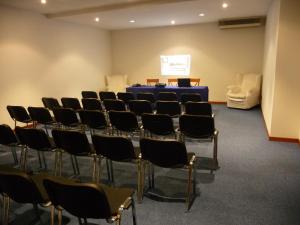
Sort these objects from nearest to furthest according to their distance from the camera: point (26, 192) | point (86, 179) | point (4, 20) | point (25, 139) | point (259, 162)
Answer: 1. point (26, 192)
2. point (25, 139)
3. point (86, 179)
4. point (259, 162)
5. point (4, 20)

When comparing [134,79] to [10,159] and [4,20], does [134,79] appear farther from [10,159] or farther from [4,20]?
[10,159]

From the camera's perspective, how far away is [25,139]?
3398 millimetres

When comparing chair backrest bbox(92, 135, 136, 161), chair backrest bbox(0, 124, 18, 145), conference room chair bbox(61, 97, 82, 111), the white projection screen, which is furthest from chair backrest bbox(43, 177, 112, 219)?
the white projection screen

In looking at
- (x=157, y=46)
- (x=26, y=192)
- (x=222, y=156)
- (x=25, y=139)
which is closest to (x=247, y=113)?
(x=222, y=156)

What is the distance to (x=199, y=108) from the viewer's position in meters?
4.91

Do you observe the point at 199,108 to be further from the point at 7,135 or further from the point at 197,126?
the point at 7,135

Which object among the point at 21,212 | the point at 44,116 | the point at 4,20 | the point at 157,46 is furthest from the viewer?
the point at 157,46

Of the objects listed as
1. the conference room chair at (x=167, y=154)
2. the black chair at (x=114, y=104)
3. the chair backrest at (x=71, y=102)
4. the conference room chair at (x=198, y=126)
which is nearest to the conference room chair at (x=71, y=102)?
the chair backrest at (x=71, y=102)

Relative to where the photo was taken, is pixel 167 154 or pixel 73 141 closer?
pixel 167 154

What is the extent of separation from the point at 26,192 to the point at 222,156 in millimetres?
3288

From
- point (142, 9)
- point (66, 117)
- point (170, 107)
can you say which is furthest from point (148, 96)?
point (142, 9)

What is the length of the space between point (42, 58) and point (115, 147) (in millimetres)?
5601

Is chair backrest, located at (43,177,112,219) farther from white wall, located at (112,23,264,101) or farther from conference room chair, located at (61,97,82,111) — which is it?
white wall, located at (112,23,264,101)

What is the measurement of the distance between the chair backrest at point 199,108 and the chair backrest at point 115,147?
235cm
